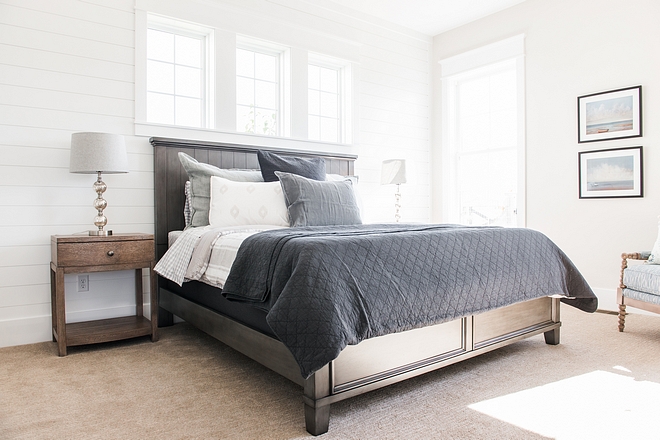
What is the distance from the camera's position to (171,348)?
2.86 metres

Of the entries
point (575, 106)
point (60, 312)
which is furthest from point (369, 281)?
point (575, 106)

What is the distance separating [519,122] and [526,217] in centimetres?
95

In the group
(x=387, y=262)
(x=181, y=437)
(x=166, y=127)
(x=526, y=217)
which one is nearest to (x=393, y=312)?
(x=387, y=262)

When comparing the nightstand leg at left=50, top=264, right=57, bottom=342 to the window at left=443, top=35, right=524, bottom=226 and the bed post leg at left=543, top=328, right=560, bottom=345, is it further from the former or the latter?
the window at left=443, top=35, right=524, bottom=226

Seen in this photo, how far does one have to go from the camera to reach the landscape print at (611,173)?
148 inches

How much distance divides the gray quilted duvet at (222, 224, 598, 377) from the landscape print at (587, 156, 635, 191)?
1852 mm

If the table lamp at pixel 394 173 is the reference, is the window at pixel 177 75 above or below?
above

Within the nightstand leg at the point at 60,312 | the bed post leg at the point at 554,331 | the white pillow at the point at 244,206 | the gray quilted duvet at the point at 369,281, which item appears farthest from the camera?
the white pillow at the point at 244,206

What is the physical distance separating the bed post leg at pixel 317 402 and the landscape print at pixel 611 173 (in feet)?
10.8

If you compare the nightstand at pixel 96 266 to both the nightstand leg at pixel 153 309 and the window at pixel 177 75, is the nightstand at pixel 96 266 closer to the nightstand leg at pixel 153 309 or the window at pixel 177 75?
the nightstand leg at pixel 153 309

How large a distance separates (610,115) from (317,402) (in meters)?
3.59

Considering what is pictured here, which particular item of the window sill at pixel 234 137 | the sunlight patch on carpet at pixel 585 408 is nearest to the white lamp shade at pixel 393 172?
the window sill at pixel 234 137

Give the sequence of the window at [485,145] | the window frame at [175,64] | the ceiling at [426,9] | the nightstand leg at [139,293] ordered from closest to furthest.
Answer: the nightstand leg at [139,293] < the window frame at [175,64] < the ceiling at [426,9] < the window at [485,145]

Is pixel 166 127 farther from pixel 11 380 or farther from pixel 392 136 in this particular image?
pixel 392 136
